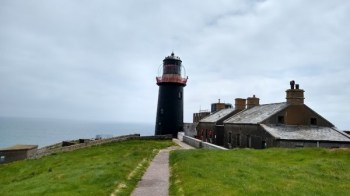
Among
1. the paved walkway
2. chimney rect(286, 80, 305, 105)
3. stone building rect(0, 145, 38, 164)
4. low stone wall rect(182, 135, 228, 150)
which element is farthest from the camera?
stone building rect(0, 145, 38, 164)

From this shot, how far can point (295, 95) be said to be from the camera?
126 ft

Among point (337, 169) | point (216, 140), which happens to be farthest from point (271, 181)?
point (216, 140)

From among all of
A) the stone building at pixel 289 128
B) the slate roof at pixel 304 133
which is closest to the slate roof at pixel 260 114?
the stone building at pixel 289 128

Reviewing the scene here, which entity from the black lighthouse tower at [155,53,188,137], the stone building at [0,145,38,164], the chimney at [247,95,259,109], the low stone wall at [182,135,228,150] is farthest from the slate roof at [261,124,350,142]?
the stone building at [0,145,38,164]

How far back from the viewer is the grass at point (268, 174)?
49.7 ft

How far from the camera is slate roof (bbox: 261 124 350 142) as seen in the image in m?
34.2

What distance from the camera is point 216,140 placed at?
165ft

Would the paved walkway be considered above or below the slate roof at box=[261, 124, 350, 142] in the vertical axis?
below

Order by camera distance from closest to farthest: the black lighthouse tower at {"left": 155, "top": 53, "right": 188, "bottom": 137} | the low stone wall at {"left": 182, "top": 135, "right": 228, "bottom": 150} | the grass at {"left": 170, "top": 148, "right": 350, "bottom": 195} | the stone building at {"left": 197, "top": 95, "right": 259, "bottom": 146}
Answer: the grass at {"left": 170, "top": 148, "right": 350, "bottom": 195} → the low stone wall at {"left": 182, "top": 135, "right": 228, "bottom": 150} → the stone building at {"left": 197, "top": 95, "right": 259, "bottom": 146} → the black lighthouse tower at {"left": 155, "top": 53, "right": 188, "bottom": 137}

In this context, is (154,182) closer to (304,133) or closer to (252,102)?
(304,133)

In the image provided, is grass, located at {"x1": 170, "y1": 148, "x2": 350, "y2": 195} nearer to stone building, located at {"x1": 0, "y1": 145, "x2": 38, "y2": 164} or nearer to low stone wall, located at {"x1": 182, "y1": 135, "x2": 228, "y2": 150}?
low stone wall, located at {"x1": 182, "y1": 135, "x2": 228, "y2": 150}

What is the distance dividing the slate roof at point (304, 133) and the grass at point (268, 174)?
25.5ft

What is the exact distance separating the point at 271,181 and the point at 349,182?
381 cm

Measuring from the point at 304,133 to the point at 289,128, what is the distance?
6.01 feet
